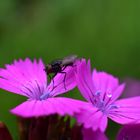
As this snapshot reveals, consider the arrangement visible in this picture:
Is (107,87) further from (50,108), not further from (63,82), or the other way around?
(50,108)

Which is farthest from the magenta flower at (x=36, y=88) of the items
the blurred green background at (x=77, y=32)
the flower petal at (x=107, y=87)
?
the blurred green background at (x=77, y=32)

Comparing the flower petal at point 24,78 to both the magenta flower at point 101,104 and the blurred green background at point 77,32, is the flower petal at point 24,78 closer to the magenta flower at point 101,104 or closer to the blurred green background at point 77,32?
the magenta flower at point 101,104

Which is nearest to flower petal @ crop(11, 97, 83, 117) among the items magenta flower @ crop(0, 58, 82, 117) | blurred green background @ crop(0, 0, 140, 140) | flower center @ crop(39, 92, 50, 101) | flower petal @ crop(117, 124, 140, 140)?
magenta flower @ crop(0, 58, 82, 117)

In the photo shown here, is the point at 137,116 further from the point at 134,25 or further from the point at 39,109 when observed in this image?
the point at 134,25

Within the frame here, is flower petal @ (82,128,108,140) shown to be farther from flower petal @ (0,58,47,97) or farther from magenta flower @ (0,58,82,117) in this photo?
flower petal @ (0,58,47,97)

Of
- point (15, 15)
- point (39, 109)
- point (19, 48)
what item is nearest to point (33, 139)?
point (39, 109)

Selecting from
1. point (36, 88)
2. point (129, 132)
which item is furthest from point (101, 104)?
point (36, 88)
